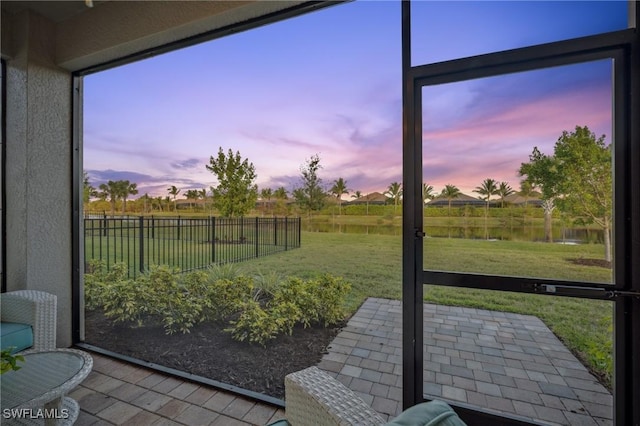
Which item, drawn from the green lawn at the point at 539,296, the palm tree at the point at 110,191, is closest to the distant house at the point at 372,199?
the green lawn at the point at 539,296

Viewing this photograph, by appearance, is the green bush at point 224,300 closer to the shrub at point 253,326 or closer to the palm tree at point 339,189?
the shrub at point 253,326

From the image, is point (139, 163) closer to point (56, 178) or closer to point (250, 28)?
point (56, 178)

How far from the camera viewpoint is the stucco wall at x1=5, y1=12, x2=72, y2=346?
255cm

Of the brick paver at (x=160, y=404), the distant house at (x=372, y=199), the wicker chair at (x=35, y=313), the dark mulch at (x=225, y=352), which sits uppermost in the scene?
the distant house at (x=372, y=199)

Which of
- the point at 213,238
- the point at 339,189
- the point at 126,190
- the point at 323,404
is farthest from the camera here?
the point at 126,190

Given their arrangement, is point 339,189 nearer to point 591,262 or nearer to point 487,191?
point 487,191

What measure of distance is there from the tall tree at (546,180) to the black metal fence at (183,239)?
5.82 ft

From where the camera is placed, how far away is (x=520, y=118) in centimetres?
156

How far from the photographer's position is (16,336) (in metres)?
2.06

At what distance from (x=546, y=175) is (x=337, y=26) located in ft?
6.15

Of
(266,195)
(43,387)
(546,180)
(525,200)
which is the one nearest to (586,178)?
(546,180)

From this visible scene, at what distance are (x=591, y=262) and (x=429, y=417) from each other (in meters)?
1.36

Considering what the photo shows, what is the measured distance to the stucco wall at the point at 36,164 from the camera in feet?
8.38

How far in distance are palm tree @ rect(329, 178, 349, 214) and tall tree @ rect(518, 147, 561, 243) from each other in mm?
1295
